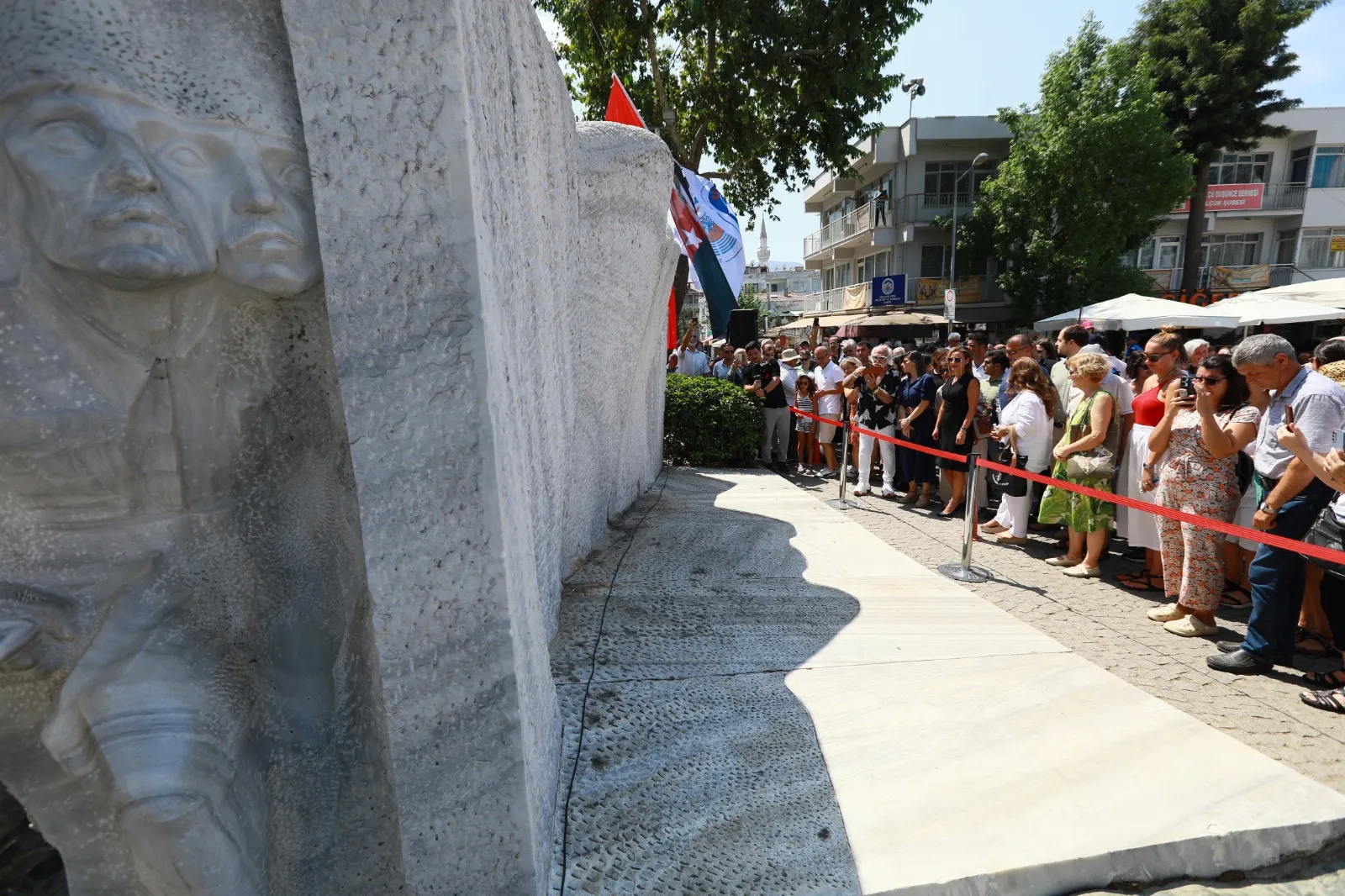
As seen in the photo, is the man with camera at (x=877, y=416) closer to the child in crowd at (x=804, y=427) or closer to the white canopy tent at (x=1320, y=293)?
the child in crowd at (x=804, y=427)

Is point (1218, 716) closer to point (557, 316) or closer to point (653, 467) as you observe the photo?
point (557, 316)

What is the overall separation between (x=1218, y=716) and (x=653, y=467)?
4988mm

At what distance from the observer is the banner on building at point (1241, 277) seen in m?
29.1

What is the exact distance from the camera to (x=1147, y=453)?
16.4 ft

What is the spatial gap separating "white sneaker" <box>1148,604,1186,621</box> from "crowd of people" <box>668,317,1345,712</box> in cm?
2

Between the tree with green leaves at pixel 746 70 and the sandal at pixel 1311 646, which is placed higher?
the tree with green leaves at pixel 746 70

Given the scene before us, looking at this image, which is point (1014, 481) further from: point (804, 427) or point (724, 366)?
point (724, 366)

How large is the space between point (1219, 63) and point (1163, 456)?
85.3 ft

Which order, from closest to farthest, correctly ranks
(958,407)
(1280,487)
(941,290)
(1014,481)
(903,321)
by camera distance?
Answer: 1. (1280,487)
2. (1014,481)
3. (958,407)
4. (903,321)
5. (941,290)

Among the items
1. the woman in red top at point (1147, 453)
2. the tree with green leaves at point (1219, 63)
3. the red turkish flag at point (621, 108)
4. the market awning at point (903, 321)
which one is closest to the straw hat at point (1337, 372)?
the woman in red top at point (1147, 453)

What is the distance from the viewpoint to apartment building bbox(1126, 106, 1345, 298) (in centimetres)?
2877

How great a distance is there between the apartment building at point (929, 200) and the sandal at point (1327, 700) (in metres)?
27.9

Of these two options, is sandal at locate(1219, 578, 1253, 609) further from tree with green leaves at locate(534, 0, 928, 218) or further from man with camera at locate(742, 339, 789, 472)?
tree with green leaves at locate(534, 0, 928, 218)

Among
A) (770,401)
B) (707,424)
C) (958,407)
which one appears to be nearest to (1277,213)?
(770,401)
